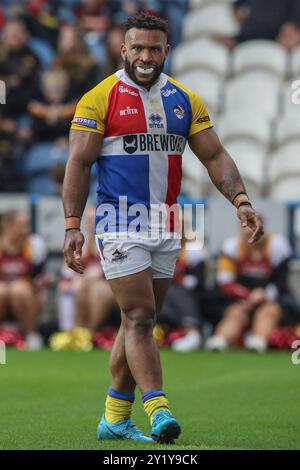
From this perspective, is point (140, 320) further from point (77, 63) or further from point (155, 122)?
point (77, 63)

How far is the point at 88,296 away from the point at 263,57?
565 cm

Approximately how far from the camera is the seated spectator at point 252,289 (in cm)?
1405

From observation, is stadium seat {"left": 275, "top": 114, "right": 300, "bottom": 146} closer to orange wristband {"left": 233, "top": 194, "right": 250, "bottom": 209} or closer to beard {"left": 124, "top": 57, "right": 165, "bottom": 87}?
orange wristband {"left": 233, "top": 194, "right": 250, "bottom": 209}

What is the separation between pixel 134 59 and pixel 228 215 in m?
7.83

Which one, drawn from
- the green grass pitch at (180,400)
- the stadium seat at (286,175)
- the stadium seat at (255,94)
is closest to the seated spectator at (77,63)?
the stadium seat at (255,94)

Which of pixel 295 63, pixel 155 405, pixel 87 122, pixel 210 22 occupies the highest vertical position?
pixel 210 22

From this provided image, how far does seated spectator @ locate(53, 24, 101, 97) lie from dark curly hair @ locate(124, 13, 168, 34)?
10.0 m

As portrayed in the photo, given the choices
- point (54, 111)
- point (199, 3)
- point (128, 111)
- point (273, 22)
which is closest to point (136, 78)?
point (128, 111)

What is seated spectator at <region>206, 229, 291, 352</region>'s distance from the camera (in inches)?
553

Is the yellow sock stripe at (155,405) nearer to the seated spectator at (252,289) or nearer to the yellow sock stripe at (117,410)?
the yellow sock stripe at (117,410)

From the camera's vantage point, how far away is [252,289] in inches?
567

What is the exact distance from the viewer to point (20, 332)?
1473 cm

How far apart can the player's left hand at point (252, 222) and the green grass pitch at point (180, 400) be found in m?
1.13

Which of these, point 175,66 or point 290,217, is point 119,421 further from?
point 175,66
